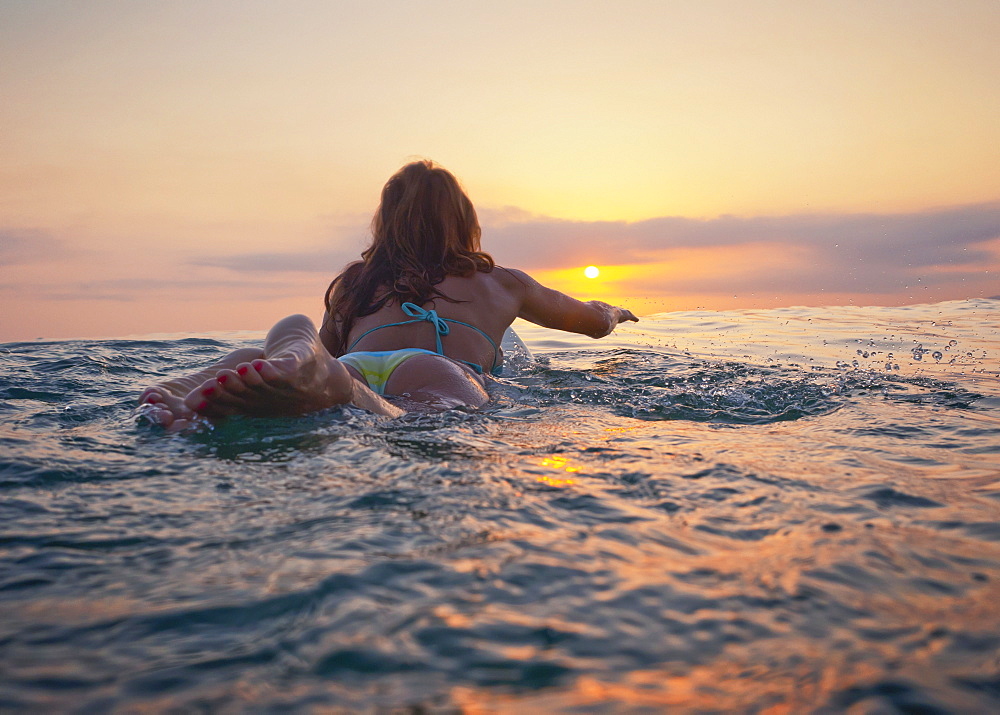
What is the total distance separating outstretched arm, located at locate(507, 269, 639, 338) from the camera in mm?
4613

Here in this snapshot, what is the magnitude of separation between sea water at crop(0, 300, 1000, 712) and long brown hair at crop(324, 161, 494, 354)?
3.98ft

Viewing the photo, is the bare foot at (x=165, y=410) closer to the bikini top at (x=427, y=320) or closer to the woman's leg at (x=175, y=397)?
the woman's leg at (x=175, y=397)

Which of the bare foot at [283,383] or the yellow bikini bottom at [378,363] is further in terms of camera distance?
the yellow bikini bottom at [378,363]

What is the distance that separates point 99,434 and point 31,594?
64.7 inches

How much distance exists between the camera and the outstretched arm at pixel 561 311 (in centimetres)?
461

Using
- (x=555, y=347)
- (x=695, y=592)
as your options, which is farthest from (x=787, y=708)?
(x=555, y=347)

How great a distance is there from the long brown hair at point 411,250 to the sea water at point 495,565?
1.21 metres

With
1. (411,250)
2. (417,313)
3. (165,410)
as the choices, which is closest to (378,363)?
(417,313)

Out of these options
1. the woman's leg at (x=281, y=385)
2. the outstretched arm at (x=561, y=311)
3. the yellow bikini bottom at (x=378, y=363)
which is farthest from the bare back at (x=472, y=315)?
the woman's leg at (x=281, y=385)

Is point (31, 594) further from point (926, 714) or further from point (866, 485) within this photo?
point (866, 485)

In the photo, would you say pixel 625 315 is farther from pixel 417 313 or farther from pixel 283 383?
pixel 283 383

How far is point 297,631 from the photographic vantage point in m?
1.30

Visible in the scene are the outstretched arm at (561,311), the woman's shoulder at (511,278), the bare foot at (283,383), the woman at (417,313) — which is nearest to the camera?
the bare foot at (283,383)

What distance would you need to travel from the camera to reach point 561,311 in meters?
4.86
